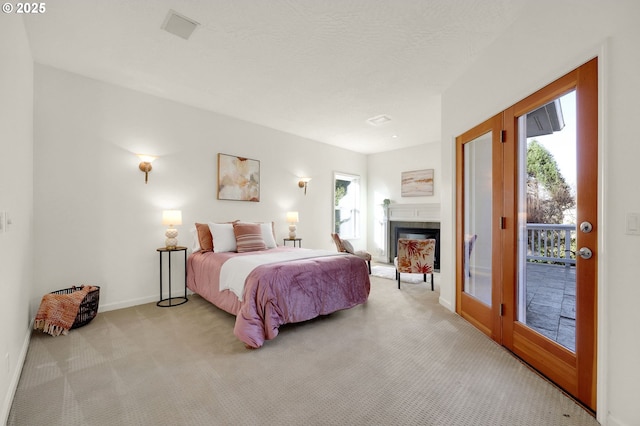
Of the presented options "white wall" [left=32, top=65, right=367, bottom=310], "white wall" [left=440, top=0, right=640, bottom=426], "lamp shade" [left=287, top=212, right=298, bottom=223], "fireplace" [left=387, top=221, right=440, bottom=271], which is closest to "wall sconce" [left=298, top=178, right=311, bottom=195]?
"lamp shade" [left=287, top=212, right=298, bottom=223]

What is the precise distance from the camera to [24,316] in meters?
2.33

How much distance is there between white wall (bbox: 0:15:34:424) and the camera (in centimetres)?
161

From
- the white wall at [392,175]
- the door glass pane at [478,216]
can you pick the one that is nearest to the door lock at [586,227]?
the door glass pane at [478,216]

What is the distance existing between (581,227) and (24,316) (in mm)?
4053

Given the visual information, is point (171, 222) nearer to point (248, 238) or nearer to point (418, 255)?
point (248, 238)

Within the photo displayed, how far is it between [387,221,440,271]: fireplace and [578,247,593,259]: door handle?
4015 mm

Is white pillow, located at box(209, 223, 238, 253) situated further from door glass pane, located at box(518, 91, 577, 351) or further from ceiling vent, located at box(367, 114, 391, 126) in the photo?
door glass pane, located at box(518, 91, 577, 351)

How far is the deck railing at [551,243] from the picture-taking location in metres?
1.78

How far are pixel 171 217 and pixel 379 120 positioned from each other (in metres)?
3.33

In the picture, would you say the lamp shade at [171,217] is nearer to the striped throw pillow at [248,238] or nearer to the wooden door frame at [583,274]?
the striped throw pillow at [248,238]

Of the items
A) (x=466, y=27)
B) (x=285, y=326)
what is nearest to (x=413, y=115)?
(x=466, y=27)

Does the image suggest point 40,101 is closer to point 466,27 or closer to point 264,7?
point 264,7

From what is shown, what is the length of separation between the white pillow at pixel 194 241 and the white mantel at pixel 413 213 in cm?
415

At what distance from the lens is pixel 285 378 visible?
6.39ft
